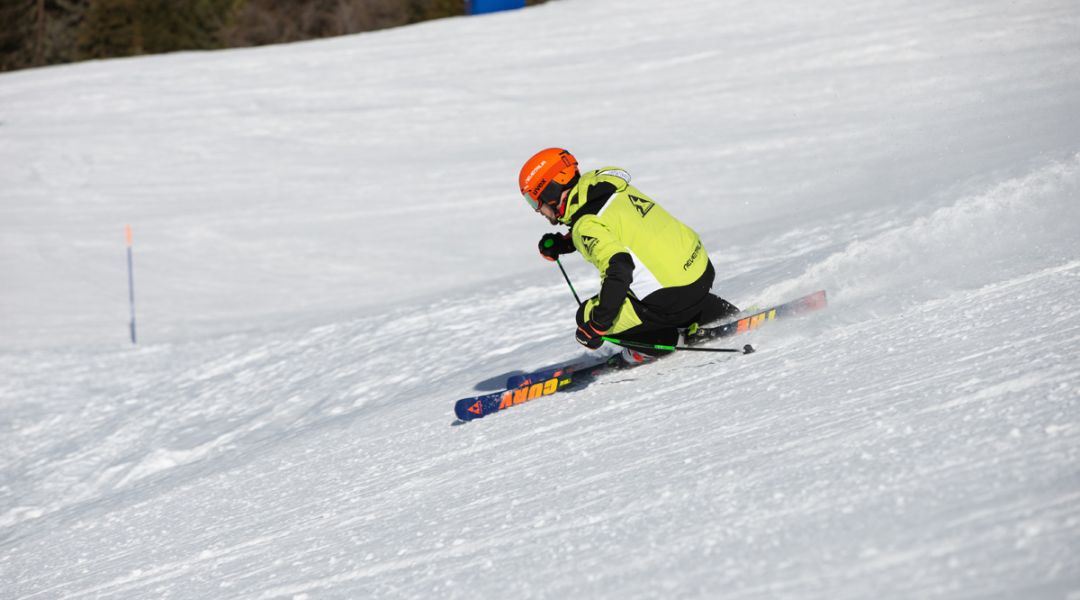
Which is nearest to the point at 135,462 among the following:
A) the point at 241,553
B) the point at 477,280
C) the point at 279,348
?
the point at 279,348

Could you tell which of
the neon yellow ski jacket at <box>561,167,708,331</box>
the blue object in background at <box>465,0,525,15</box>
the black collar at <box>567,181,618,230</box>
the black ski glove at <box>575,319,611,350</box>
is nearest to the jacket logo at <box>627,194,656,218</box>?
the neon yellow ski jacket at <box>561,167,708,331</box>

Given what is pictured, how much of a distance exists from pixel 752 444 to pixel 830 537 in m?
0.99

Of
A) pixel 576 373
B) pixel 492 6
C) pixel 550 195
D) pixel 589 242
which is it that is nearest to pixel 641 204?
pixel 589 242

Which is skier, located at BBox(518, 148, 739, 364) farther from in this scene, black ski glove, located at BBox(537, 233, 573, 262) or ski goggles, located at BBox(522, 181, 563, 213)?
black ski glove, located at BBox(537, 233, 573, 262)

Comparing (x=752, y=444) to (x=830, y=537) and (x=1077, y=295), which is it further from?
(x=1077, y=295)

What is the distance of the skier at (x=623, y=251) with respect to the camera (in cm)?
537

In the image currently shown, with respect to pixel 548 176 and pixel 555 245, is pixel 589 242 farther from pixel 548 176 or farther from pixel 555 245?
pixel 555 245

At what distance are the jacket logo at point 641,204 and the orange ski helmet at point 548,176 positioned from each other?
1.09ft

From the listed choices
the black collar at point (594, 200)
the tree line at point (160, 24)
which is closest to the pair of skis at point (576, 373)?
the black collar at point (594, 200)

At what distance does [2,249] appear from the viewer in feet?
48.8

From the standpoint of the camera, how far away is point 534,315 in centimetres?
909

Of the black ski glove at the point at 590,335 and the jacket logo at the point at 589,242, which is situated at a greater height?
the jacket logo at the point at 589,242

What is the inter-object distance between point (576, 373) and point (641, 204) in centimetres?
108

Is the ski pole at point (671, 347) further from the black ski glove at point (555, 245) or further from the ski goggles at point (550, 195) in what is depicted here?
the ski goggles at point (550, 195)
